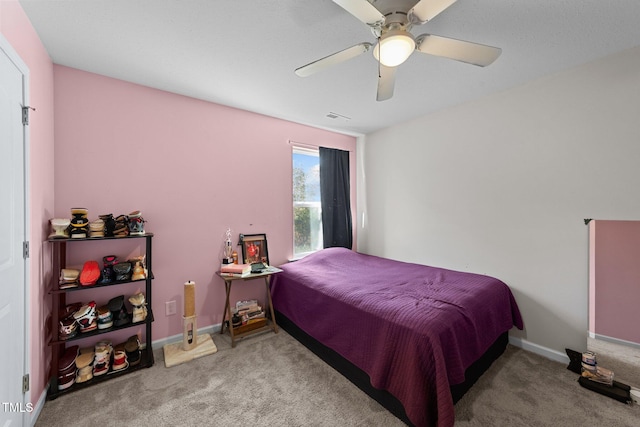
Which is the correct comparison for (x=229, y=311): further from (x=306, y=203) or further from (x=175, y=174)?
(x=306, y=203)

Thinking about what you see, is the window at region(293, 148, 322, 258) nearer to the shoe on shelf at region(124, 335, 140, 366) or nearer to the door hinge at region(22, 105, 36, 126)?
the shoe on shelf at region(124, 335, 140, 366)

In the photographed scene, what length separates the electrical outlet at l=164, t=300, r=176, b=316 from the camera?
2.47 m

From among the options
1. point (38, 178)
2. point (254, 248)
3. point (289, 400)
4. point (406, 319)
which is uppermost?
point (38, 178)

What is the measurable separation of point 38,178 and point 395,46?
2345 millimetres

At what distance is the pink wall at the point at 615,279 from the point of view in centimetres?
191

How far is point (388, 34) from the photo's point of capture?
1.36 m

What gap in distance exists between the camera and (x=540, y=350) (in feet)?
7.52

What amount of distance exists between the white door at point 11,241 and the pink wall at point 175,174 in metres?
0.67

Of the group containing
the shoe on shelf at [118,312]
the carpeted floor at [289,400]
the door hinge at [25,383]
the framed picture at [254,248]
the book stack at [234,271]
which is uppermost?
the framed picture at [254,248]

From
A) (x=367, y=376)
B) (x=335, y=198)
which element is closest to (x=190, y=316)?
(x=367, y=376)

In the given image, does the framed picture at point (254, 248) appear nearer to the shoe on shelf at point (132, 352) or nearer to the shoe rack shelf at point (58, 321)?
the shoe rack shelf at point (58, 321)

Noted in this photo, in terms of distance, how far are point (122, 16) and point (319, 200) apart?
2624 millimetres

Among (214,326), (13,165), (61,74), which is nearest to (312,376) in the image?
(214,326)

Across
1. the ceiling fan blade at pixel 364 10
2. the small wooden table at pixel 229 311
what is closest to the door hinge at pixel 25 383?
the small wooden table at pixel 229 311
